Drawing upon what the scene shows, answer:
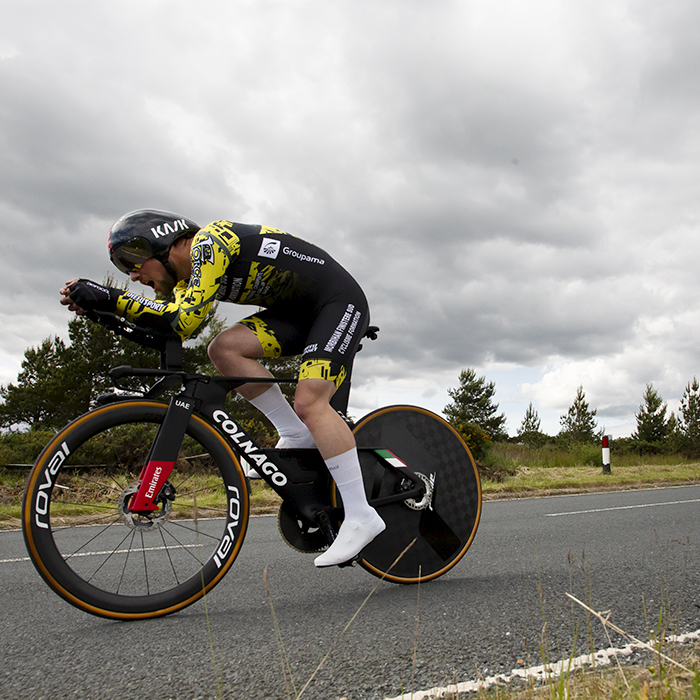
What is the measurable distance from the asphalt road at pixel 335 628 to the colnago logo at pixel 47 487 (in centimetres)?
41

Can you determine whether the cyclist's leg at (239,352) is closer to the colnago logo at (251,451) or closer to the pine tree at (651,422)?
the colnago logo at (251,451)

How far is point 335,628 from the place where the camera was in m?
2.01

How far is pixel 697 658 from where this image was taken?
61.9 inches

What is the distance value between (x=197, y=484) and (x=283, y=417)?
0.62 metres

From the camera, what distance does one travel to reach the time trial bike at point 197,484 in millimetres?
2105

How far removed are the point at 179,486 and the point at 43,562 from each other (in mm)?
537

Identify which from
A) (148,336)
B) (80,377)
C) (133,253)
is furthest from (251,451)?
(80,377)

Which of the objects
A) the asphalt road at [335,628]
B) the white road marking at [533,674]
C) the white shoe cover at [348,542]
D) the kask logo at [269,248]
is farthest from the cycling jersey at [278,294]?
the white road marking at [533,674]

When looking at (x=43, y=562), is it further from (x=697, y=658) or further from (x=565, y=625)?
(x=697, y=658)

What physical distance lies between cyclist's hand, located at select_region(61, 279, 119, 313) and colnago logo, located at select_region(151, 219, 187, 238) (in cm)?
42

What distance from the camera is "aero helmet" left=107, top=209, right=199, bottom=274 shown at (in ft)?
8.09

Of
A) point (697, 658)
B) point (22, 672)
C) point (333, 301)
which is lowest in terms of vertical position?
point (22, 672)

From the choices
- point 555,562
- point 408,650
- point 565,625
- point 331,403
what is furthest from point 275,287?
point 555,562

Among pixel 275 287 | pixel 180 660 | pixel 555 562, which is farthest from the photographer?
pixel 555 562
